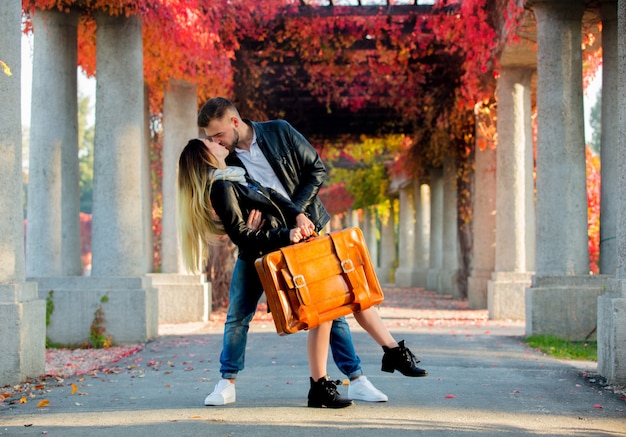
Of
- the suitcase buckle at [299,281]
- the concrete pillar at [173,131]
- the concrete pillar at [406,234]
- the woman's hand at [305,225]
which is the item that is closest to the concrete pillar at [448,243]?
the concrete pillar at [406,234]

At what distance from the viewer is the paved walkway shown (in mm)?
4801

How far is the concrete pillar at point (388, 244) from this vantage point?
38.5 meters

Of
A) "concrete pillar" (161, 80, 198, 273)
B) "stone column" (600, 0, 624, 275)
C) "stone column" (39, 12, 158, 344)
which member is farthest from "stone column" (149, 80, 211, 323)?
"stone column" (600, 0, 624, 275)

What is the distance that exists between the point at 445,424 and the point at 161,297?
961 centimetres

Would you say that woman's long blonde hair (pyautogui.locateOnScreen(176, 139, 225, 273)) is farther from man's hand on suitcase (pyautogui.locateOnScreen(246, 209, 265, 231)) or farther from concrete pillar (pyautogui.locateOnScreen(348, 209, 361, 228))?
concrete pillar (pyautogui.locateOnScreen(348, 209, 361, 228))

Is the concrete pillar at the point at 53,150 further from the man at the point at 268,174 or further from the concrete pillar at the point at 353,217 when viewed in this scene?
the concrete pillar at the point at 353,217

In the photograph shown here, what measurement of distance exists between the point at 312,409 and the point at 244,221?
1.13 meters

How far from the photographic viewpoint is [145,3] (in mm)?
10258

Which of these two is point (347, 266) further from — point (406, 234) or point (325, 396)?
point (406, 234)

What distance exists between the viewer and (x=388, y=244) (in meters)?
39.6

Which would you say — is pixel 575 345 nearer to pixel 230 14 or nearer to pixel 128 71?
pixel 128 71

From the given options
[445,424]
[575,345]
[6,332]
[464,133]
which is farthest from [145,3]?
[464,133]

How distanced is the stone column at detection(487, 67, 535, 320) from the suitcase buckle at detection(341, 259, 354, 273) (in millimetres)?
8996

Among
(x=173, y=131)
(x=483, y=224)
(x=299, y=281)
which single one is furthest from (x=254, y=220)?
(x=483, y=224)
